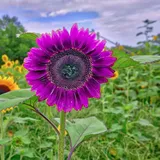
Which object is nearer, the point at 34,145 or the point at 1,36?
the point at 34,145

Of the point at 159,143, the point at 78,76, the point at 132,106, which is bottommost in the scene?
the point at 159,143

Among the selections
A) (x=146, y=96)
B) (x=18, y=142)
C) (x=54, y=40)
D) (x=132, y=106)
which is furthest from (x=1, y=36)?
(x=54, y=40)

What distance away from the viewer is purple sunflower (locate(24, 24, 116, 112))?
57 centimetres

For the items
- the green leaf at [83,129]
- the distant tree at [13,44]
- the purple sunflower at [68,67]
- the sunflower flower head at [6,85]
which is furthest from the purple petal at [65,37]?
the distant tree at [13,44]

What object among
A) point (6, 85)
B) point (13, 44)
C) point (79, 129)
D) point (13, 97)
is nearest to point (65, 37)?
point (13, 97)

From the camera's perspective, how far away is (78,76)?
0.58 meters

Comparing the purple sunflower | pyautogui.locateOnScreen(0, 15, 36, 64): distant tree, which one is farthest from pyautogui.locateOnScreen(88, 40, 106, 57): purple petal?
pyautogui.locateOnScreen(0, 15, 36, 64): distant tree

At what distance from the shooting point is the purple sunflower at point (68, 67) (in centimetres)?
57

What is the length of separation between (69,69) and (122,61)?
3.6 inches

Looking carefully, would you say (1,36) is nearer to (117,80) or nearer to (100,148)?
(117,80)

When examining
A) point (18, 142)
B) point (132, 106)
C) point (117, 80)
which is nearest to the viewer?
point (18, 142)

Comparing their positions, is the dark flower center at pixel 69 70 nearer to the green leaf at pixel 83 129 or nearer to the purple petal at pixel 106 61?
the purple petal at pixel 106 61

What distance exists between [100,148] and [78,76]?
0.92m

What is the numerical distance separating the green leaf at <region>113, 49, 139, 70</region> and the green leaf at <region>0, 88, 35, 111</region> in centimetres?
15
